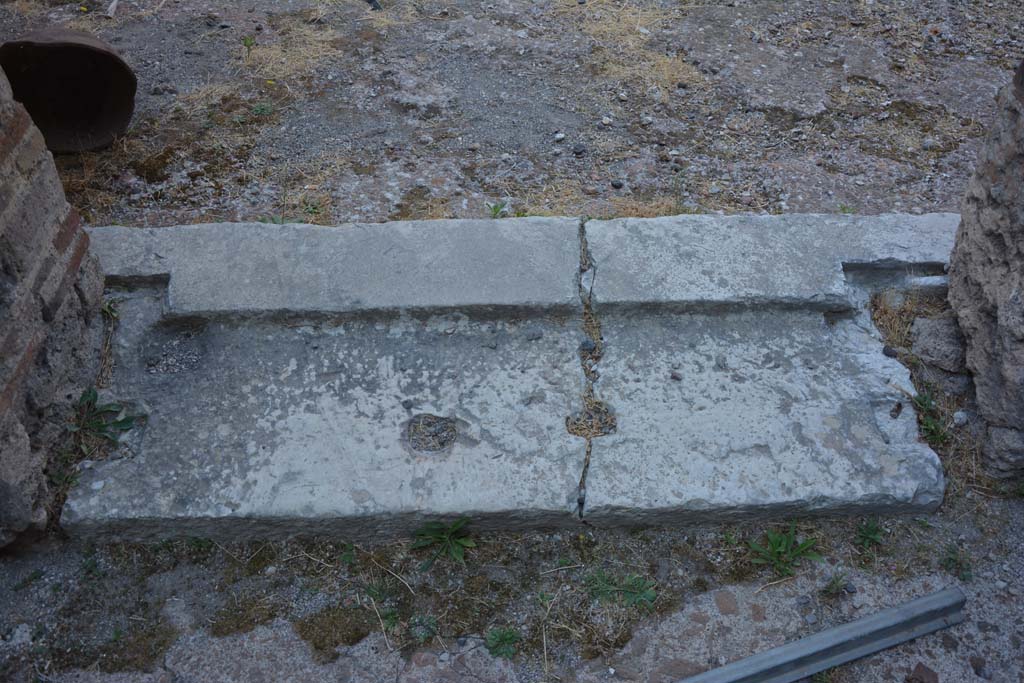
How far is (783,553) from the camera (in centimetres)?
229

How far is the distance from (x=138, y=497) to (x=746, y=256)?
2.11 meters

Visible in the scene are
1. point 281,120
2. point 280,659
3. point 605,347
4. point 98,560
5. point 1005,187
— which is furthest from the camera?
point 281,120

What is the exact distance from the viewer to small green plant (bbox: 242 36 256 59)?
445 cm

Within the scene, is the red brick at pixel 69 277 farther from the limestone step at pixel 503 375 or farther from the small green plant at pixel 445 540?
the small green plant at pixel 445 540

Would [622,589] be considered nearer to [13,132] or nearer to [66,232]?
[66,232]

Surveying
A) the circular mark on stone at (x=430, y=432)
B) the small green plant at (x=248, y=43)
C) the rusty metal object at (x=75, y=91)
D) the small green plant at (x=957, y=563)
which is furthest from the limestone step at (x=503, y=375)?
the small green plant at (x=248, y=43)

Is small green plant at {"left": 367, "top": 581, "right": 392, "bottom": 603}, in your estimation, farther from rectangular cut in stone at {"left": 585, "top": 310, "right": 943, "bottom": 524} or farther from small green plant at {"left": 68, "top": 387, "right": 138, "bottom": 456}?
small green plant at {"left": 68, "top": 387, "right": 138, "bottom": 456}

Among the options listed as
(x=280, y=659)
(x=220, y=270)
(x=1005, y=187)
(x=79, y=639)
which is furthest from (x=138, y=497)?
(x=1005, y=187)

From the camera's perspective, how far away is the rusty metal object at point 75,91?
142 inches

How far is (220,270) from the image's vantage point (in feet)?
9.10

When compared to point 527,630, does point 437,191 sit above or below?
above

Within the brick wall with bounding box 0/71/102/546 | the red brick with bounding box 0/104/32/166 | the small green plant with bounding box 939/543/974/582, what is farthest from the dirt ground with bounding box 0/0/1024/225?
the small green plant with bounding box 939/543/974/582

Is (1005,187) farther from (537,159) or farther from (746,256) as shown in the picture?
(537,159)

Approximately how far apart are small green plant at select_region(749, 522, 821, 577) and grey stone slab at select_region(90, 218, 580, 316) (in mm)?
972
